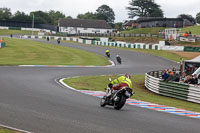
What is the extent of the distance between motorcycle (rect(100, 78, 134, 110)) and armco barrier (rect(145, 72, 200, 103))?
7551 millimetres

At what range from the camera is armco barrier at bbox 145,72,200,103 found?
1953 cm

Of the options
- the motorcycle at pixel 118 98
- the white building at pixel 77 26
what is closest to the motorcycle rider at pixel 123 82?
the motorcycle at pixel 118 98

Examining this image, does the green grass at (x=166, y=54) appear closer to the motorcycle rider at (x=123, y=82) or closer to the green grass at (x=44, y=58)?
the green grass at (x=44, y=58)

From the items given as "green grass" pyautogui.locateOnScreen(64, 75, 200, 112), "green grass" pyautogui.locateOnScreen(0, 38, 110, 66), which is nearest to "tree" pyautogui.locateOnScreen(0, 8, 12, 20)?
"green grass" pyautogui.locateOnScreen(0, 38, 110, 66)

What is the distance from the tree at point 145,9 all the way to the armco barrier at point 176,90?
122939 millimetres

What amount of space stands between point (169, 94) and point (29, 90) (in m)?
9.03

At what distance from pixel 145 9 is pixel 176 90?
127409mm

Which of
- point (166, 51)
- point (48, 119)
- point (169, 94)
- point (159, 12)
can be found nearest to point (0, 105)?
point (48, 119)

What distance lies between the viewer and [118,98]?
1322cm

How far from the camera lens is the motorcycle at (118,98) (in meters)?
12.8

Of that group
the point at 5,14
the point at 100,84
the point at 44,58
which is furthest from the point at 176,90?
the point at 5,14

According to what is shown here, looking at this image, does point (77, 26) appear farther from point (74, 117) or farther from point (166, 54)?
point (74, 117)

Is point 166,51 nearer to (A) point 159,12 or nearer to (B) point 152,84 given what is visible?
(B) point 152,84

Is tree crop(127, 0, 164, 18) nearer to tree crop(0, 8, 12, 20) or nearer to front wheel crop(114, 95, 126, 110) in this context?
tree crop(0, 8, 12, 20)
